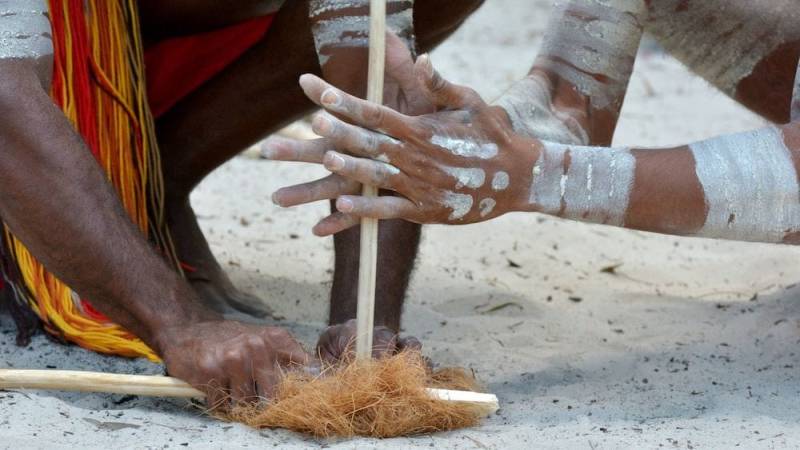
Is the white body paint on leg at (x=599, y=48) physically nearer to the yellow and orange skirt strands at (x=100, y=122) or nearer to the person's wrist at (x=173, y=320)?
the yellow and orange skirt strands at (x=100, y=122)

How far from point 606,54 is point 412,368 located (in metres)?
0.90

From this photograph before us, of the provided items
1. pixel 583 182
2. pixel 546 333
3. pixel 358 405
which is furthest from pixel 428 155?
pixel 546 333

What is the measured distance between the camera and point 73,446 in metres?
1.68

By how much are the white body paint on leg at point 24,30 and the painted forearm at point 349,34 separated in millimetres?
448

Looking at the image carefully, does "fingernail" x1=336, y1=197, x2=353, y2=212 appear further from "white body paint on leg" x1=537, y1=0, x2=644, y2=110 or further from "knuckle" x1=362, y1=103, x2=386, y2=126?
"white body paint on leg" x1=537, y1=0, x2=644, y2=110

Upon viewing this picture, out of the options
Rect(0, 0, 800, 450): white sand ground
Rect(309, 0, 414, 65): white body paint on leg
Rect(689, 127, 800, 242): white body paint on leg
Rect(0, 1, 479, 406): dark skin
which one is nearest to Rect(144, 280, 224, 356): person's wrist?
Rect(0, 1, 479, 406): dark skin

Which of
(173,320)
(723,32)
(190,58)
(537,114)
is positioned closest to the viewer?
(173,320)

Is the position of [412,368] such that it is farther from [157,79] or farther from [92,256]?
[157,79]

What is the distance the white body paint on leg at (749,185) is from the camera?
6.26 ft

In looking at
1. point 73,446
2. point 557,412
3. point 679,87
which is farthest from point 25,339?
point 679,87

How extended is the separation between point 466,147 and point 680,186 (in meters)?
0.34

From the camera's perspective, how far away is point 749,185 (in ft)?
6.27

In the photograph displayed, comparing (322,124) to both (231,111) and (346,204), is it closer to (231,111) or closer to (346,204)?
(346,204)

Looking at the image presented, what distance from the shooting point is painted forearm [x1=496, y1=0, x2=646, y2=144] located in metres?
2.41
